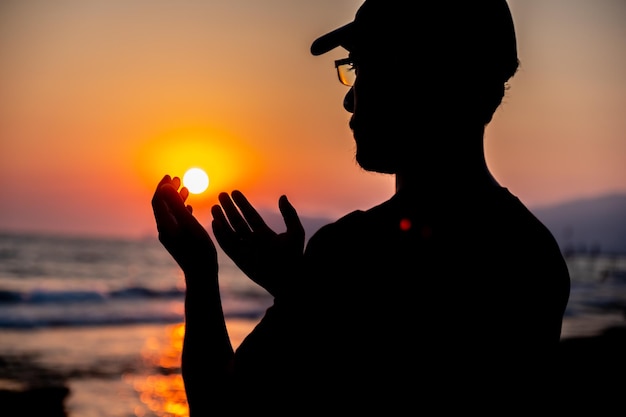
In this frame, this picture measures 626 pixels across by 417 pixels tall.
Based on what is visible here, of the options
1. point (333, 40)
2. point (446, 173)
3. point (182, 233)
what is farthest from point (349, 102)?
point (182, 233)

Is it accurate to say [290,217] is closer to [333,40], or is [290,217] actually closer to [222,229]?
[222,229]

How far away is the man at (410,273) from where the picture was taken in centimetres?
145

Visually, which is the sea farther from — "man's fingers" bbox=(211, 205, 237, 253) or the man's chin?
the man's chin

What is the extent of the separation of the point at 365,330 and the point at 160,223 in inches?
26.6

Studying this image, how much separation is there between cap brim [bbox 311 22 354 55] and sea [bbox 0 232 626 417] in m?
9.06

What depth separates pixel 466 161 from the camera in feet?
5.57

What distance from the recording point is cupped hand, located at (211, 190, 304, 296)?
1689mm

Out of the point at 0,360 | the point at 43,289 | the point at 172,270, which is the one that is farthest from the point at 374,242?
the point at 172,270

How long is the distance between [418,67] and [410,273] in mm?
490

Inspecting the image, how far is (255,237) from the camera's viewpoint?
1.79m

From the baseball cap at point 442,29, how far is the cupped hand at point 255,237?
0.46 m

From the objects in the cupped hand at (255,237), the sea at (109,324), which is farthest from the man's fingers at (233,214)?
the sea at (109,324)

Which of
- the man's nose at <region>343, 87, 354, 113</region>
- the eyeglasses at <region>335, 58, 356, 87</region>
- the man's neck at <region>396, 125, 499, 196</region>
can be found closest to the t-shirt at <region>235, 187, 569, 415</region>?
the man's neck at <region>396, 125, 499, 196</region>

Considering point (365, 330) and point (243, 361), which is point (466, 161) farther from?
point (243, 361)
